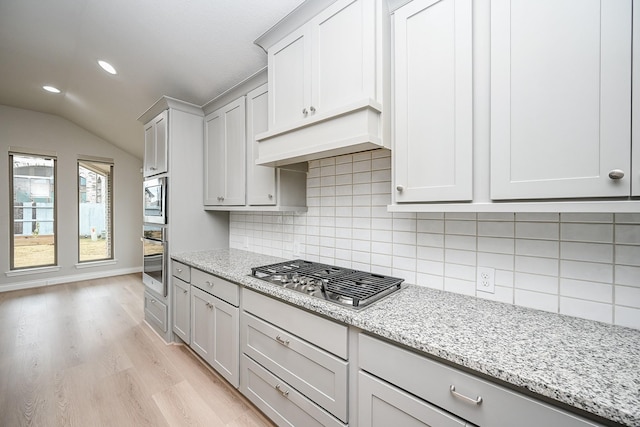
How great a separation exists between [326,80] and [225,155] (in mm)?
1386

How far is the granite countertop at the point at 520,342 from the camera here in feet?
2.27

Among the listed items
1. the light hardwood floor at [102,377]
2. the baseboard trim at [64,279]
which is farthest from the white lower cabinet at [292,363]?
the baseboard trim at [64,279]

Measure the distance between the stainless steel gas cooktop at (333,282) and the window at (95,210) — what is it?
16.3ft

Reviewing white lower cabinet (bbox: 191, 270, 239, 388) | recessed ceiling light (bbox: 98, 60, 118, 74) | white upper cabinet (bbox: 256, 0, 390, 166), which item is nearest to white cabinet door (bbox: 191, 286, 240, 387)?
white lower cabinet (bbox: 191, 270, 239, 388)

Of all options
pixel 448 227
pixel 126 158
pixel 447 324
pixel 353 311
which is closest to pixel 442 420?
pixel 447 324

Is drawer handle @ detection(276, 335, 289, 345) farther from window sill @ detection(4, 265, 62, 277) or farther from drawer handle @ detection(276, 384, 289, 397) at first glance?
window sill @ detection(4, 265, 62, 277)

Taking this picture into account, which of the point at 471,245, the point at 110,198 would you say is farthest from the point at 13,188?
the point at 471,245

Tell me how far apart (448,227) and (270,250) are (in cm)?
160

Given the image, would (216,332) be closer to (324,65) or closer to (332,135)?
(332,135)

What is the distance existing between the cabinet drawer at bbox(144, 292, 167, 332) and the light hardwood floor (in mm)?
141

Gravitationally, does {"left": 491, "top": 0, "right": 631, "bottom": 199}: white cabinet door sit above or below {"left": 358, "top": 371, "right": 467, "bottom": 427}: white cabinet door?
above

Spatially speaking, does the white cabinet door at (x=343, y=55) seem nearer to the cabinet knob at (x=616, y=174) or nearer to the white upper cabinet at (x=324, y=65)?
the white upper cabinet at (x=324, y=65)

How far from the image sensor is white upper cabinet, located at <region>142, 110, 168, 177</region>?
267cm

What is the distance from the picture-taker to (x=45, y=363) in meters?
2.38
